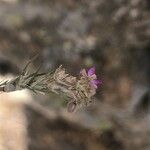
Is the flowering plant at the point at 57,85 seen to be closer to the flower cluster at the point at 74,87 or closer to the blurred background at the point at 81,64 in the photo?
the flower cluster at the point at 74,87

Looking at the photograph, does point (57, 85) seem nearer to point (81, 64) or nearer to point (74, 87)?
point (74, 87)

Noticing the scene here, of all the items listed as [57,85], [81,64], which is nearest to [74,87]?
[57,85]

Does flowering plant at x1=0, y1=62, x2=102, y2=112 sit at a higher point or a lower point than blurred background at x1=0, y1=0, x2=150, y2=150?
lower

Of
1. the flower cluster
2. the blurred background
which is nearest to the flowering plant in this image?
the flower cluster

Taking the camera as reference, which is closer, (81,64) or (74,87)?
(74,87)

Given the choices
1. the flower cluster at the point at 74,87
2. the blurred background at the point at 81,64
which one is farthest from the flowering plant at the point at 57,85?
the blurred background at the point at 81,64

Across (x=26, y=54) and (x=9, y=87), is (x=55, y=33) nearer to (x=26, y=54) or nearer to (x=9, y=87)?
(x=26, y=54)

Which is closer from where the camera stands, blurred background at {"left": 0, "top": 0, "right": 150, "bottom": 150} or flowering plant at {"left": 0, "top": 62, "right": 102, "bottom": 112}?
flowering plant at {"left": 0, "top": 62, "right": 102, "bottom": 112}

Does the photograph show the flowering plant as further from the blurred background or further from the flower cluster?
the blurred background
